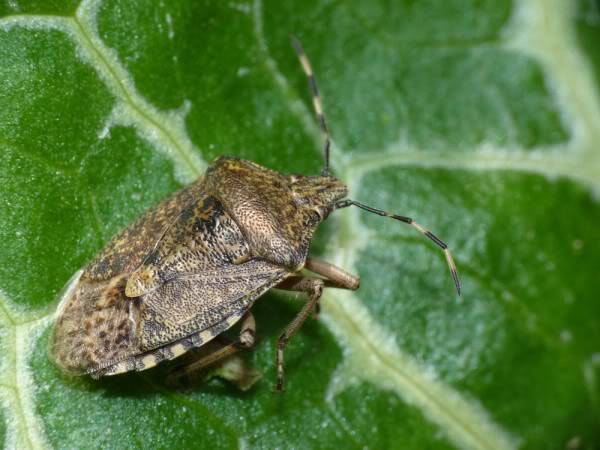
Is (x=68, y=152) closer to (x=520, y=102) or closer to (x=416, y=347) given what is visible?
(x=416, y=347)

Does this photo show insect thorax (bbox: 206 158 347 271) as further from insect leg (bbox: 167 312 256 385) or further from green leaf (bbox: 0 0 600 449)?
insect leg (bbox: 167 312 256 385)

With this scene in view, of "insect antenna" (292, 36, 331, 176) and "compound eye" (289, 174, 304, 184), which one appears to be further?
"insect antenna" (292, 36, 331, 176)

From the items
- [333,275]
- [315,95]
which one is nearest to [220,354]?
[333,275]

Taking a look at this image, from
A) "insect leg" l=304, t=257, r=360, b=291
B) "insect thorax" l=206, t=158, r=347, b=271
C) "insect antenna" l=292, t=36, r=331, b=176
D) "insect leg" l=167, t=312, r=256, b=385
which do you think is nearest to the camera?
"insect leg" l=167, t=312, r=256, b=385

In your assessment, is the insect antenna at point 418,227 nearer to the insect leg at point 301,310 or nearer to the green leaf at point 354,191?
the green leaf at point 354,191

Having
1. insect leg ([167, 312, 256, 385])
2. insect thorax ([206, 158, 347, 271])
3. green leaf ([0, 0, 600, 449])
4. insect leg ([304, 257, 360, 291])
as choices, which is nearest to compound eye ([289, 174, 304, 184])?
insect thorax ([206, 158, 347, 271])

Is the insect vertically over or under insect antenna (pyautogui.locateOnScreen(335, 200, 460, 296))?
over

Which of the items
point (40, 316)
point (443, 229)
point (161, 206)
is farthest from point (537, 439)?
point (40, 316)
